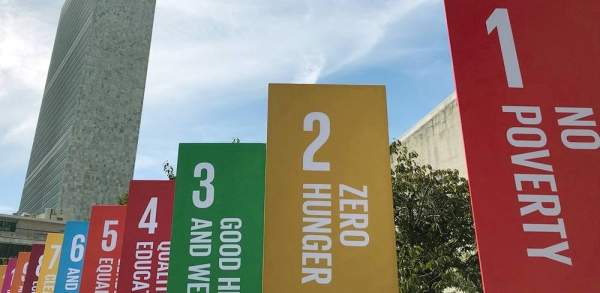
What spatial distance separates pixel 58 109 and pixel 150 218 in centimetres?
12436

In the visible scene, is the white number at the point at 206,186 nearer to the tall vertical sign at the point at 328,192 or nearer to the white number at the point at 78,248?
the tall vertical sign at the point at 328,192

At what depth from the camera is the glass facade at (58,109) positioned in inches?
4284

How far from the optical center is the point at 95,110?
4230 inches

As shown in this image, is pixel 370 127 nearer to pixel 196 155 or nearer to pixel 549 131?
pixel 549 131

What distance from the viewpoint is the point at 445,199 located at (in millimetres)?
13812

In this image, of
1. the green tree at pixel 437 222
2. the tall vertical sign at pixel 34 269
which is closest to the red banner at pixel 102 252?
the tall vertical sign at pixel 34 269

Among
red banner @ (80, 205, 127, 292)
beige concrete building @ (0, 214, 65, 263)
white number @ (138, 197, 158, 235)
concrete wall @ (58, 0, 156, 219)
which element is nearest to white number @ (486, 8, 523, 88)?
white number @ (138, 197, 158, 235)

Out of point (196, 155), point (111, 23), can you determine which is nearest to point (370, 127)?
point (196, 155)

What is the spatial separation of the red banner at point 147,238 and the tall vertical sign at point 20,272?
11.5 metres

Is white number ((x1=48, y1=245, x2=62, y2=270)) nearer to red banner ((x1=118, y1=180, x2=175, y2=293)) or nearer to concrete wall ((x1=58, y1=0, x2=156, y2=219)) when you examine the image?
red banner ((x1=118, y1=180, x2=175, y2=293))

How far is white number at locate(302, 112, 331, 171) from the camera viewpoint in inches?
233

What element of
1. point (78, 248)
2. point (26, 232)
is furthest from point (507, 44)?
point (26, 232)

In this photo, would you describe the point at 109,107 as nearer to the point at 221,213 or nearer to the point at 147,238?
the point at 147,238

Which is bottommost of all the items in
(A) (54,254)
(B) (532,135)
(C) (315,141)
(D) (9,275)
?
(D) (9,275)
